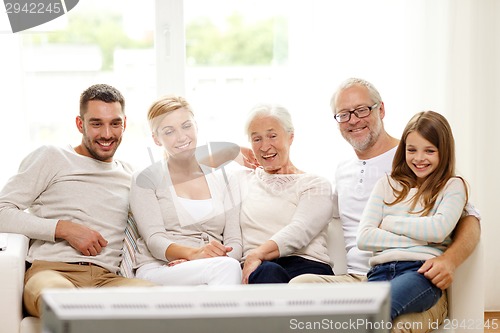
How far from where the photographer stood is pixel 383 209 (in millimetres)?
2533

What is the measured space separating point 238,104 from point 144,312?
2.74m

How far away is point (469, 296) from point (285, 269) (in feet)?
2.28

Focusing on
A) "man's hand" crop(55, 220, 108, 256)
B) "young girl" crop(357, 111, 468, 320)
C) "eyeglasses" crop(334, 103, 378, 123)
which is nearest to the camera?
"young girl" crop(357, 111, 468, 320)

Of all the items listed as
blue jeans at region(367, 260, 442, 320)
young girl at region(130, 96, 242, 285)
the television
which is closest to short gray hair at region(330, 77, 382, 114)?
young girl at region(130, 96, 242, 285)

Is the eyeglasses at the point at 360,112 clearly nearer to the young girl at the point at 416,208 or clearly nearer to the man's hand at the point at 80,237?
the young girl at the point at 416,208

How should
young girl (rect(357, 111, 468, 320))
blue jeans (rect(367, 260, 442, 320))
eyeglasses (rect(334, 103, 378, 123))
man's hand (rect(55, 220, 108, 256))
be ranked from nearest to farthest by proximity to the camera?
blue jeans (rect(367, 260, 442, 320)) < young girl (rect(357, 111, 468, 320)) < man's hand (rect(55, 220, 108, 256)) < eyeglasses (rect(334, 103, 378, 123))

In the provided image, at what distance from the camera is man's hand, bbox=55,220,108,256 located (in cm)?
266

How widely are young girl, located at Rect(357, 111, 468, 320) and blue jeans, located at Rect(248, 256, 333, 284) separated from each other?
0.26 m

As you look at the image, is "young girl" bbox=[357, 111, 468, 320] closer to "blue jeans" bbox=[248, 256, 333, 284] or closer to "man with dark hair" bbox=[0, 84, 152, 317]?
"blue jeans" bbox=[248, 256, 333, 284]

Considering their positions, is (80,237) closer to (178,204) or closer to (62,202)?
(62,202)

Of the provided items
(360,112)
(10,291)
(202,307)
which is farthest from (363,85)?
(202,307)

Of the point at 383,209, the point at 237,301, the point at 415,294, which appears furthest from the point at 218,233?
the point at 237,301

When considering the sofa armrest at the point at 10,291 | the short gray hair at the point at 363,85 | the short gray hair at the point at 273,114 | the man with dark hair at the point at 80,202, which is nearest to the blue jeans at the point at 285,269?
the man with dark hair at the point at 80,202

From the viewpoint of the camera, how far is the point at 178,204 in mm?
2795
